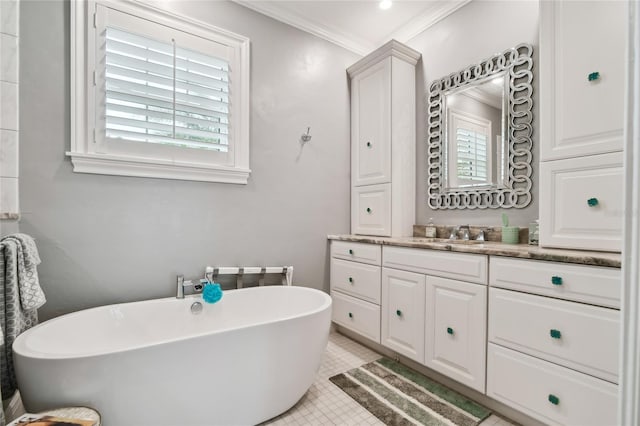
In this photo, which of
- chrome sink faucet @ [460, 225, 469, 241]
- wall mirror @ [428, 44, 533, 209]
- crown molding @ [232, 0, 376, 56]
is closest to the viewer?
wall mirror @ [428, 44, 533, 209]

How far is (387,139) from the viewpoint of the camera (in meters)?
2.47

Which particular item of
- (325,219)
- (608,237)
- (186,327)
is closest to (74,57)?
(186,327)

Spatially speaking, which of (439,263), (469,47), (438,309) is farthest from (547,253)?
(469,47)

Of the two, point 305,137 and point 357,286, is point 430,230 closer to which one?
point 357,286

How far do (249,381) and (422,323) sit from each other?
112 centimetres

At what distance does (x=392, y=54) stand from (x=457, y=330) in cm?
218

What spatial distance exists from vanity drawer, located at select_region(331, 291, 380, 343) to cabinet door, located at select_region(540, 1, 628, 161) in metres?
1.52

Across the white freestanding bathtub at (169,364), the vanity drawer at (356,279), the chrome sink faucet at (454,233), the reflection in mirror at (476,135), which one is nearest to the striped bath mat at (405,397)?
the white freestanding bathtub at (169,364)

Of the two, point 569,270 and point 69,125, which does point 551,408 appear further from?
point 69,125

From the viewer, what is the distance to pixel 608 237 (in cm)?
135

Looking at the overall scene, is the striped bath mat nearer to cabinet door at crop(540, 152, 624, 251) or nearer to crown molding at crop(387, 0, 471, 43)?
cabinet door at crop(540, 152, 624, 251)

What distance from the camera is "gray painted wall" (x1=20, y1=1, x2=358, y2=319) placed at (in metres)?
1.64

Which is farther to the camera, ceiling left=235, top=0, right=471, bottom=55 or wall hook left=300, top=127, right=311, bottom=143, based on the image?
wall hook left=300, top=127, right=311, bottom=143

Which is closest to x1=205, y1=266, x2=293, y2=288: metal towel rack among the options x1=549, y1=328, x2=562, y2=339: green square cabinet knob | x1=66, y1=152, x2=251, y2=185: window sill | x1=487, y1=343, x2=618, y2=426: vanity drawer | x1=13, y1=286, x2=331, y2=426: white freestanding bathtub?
x1=13, y1=286, x2=331, y2=426: white freestanding bathtub
